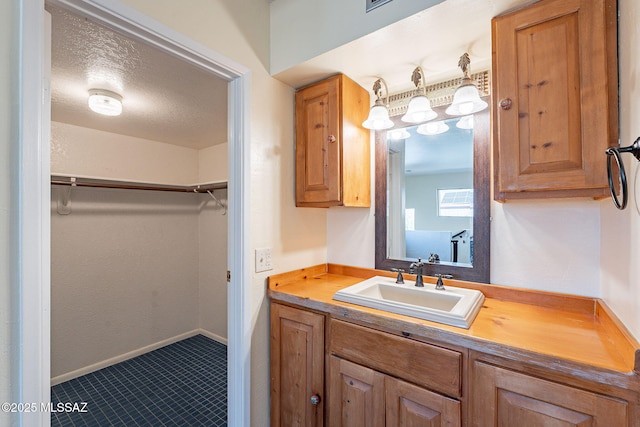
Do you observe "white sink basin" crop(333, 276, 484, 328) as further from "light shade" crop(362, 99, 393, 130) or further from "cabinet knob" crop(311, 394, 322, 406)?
"light shade" crop(362, 99, 393, 130)

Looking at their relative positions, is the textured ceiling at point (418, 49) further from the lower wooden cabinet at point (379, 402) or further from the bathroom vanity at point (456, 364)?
the lower wooden cabinet at point (379, 402)

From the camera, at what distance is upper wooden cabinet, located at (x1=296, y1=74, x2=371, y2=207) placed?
1.49 metres

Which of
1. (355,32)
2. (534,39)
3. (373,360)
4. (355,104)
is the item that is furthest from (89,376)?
(534,39)

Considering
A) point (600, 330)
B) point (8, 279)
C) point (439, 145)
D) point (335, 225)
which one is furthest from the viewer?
point (335, 225)

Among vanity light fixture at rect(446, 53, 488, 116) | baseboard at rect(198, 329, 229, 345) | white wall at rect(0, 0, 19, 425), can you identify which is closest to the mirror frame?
vanity light fixture at rect(446, 53, 488, 116)

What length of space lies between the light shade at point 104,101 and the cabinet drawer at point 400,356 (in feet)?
6.31

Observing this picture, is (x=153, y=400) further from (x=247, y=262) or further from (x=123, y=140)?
(x=123, y=140)

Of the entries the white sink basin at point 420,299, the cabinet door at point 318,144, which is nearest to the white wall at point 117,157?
the cabinet door at point 318,144

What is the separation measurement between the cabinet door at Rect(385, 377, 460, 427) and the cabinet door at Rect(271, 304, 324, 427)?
0.34m

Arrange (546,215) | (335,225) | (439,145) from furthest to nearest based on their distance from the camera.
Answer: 1. (335,225)
2. (439,145)
3. (546,215)

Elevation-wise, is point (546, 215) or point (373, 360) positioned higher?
point (546, 215)

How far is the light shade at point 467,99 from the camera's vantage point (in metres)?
1.25

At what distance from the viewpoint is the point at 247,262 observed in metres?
1.40

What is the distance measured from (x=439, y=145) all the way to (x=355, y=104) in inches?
20.7
